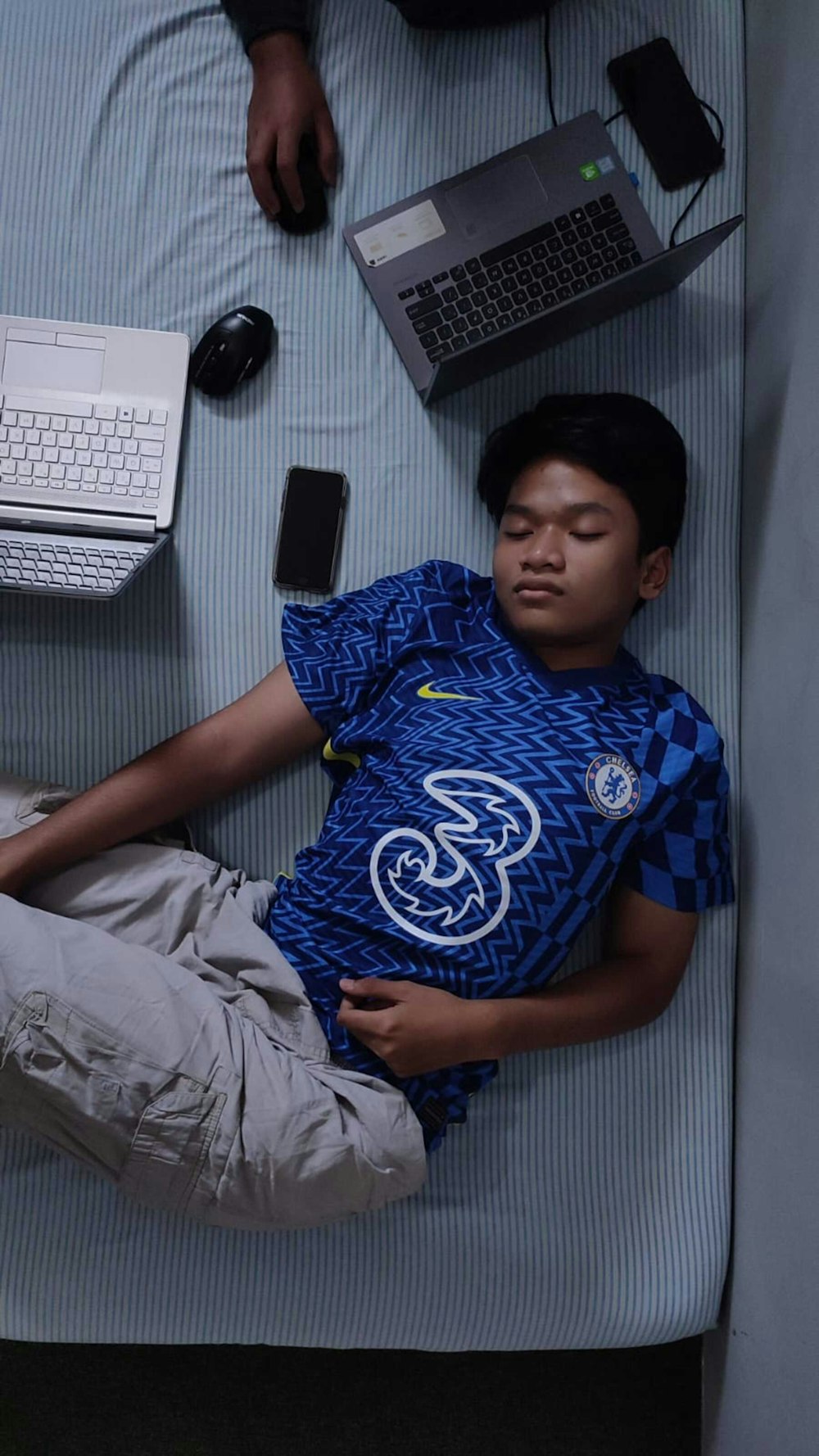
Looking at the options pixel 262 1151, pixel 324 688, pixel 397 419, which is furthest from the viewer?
pixel 397 419

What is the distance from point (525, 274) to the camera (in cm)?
123

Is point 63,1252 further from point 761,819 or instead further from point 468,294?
point 468,294

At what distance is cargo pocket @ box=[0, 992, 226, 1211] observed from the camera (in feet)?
3.08

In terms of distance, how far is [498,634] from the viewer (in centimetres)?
118

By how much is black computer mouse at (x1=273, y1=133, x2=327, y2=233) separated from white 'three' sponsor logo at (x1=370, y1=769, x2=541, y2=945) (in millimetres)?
735

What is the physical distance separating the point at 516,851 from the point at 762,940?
1.09 ft

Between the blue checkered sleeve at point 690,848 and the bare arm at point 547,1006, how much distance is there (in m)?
0.02

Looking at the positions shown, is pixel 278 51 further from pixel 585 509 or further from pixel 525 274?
pixel 585 509

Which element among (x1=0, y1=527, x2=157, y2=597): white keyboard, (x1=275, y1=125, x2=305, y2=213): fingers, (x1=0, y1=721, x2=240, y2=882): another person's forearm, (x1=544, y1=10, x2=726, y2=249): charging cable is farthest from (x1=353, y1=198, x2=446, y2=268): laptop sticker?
(x1=0, y1=721, x2=240, y2=882): another person's forearm

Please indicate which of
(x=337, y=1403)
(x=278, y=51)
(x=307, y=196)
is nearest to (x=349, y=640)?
(x=307, y=196)

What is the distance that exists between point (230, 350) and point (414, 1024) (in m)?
0.83

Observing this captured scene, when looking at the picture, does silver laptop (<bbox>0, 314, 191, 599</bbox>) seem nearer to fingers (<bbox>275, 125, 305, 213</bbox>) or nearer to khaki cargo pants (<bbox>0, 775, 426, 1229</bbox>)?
fingers (<bbox>275, 125, 305, 213</bbox>)

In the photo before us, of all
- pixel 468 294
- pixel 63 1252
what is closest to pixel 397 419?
pixel 468 294

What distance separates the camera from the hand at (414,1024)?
41.4 inches
